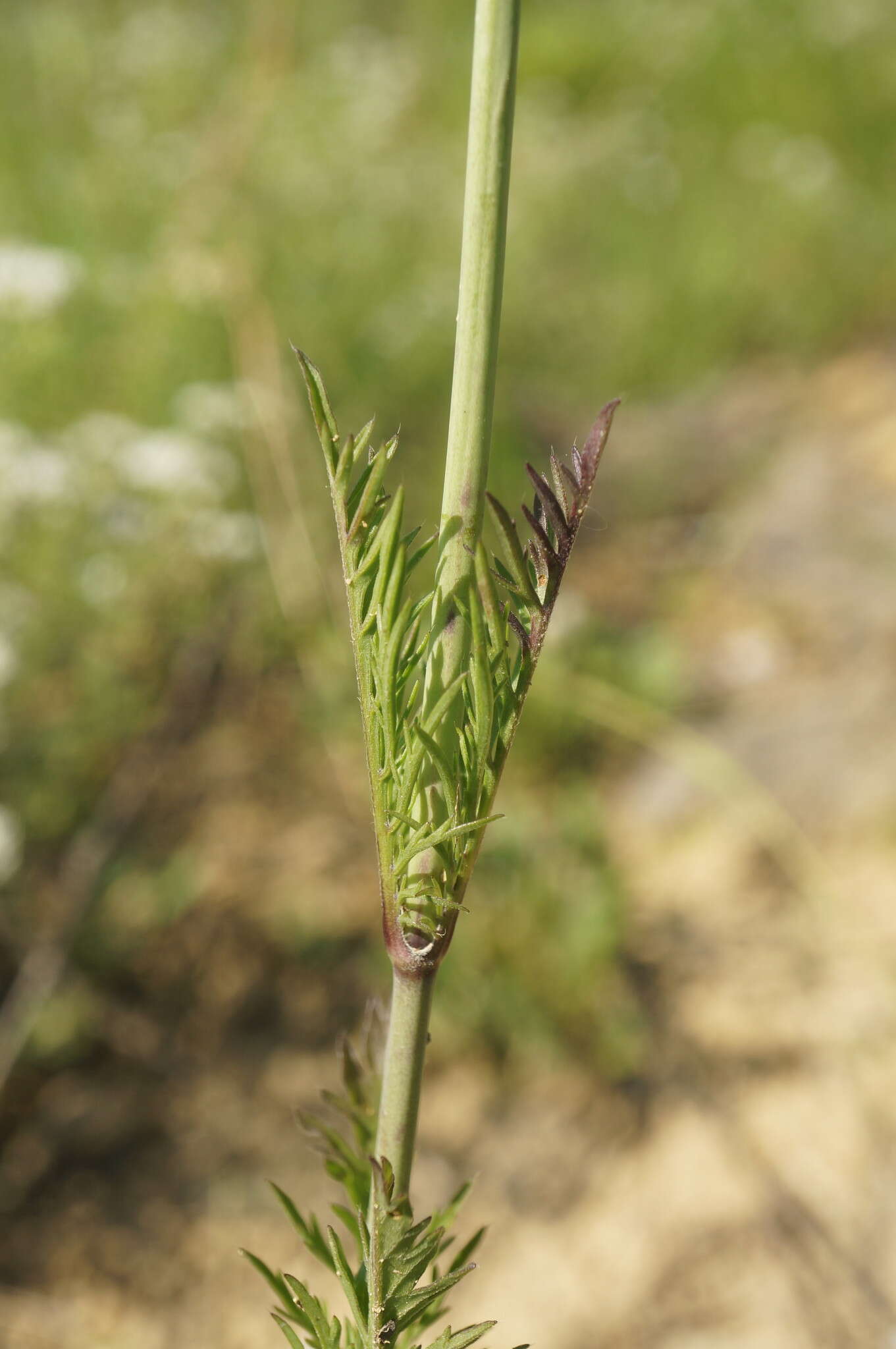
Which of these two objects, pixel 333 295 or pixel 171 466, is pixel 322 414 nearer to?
pixel 171 466

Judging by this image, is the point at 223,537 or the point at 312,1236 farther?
the point at 223,537

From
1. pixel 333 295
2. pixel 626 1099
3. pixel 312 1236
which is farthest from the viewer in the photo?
pixel 333 295

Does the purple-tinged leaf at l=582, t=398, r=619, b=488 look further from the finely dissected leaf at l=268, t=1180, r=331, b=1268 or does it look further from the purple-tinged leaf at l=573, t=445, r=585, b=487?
the finely dissected leaf at l=268, t=1180, r=331, b=1268

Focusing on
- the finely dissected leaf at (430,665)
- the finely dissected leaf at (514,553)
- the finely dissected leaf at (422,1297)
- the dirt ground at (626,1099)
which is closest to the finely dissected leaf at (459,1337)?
the finely dissected leaf at (422,1297)

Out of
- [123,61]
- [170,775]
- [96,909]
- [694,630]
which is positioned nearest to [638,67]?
[123,61]

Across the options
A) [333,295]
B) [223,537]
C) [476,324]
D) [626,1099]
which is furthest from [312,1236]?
[333,295]

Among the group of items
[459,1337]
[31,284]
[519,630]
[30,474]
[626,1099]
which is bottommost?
[459,1337]

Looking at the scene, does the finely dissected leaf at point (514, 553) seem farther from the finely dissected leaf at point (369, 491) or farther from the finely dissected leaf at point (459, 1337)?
the finely dissected leaf at point (459, 1337)

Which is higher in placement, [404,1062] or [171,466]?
[171,466]
